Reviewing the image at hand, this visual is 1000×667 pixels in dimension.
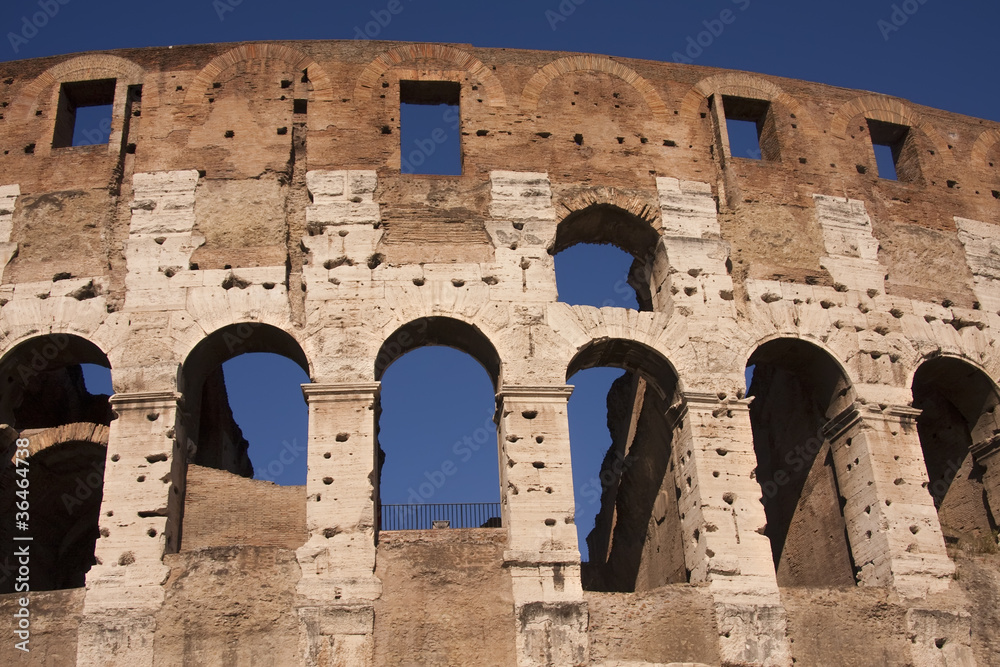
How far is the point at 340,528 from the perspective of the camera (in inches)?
422

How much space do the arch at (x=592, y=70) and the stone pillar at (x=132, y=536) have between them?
5.67 meters

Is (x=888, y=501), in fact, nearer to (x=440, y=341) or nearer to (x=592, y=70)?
(x=440, y=341)

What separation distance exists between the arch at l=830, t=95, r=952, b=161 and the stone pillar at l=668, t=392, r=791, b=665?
4.78 metres

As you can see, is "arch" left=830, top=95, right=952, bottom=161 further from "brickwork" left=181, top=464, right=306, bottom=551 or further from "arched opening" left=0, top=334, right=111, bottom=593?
"arched opening" left=0, top=334, right=111, bottom=593

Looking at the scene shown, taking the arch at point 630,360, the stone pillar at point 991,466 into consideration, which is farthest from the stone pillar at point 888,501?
the arch at point 630,360

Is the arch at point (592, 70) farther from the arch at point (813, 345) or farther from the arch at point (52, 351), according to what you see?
the arch at point (52, 351)

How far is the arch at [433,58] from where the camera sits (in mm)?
13516

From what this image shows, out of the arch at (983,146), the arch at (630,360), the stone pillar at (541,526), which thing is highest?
the arch at (983,146)

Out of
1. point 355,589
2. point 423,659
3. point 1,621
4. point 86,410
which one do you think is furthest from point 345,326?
point 86,410

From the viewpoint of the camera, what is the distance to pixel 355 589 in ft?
34.3

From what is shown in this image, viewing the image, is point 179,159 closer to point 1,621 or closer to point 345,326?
point 345,326

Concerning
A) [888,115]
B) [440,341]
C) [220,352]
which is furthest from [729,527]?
[888,115]

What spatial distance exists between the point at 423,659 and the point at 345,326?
347 centimetres

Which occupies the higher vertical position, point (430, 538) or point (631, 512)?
point (631, 512)
